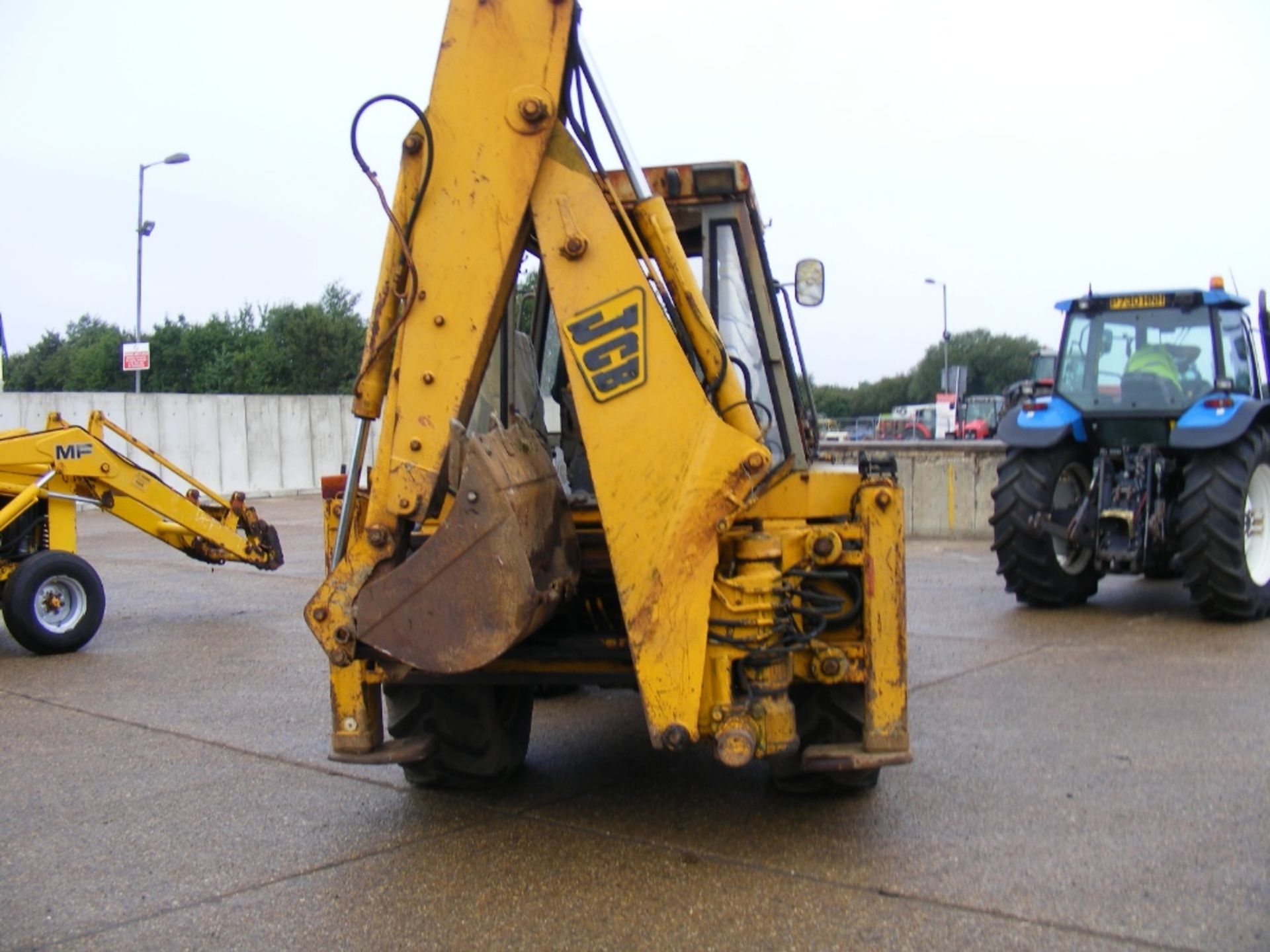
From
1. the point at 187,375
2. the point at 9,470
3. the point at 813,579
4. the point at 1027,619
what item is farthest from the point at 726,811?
the point at 187,375

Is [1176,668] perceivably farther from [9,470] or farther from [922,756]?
[9,470]

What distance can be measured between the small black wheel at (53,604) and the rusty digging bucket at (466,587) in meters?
5.62

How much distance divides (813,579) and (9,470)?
707 centimetres

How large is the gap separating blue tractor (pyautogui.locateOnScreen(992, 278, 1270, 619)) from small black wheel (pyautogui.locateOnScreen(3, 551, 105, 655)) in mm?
6521

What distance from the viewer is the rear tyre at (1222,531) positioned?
8.95 metres

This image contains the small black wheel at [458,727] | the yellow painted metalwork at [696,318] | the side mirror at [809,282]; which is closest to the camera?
the yellow painted metalwork at [696,318]

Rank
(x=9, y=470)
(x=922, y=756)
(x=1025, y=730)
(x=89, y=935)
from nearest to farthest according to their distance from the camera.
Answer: (x=89, y=935), (x=922, y=756), (x=1025, y=730), (x=9, y=470)

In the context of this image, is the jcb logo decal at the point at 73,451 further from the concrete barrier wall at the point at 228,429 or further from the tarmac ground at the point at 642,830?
the concrete barrier wall at the point at 228,429

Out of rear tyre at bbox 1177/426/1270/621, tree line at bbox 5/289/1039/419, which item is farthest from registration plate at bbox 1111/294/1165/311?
tree line at bbox 5/289/1039/419

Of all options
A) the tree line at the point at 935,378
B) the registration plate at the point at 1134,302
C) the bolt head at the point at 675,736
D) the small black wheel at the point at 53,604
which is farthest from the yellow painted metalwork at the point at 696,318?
the tree line at the point at 935,378

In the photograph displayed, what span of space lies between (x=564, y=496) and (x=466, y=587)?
86 cm

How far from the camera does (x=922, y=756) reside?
5.83 metres

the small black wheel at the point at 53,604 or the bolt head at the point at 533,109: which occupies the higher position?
the bolt head at the point at 533,109

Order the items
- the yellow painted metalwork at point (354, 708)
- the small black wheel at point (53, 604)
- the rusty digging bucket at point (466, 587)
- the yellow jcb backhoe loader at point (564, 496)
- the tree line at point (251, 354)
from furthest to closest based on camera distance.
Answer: the tree line at point (251, 354) < the small black wheel at point (53, 604) < the yellow painted metalwork at point (354, 708) < the yellow jcb backhoe loader at point (564, 496) < the rusty digging bucket at point (466, 587)
